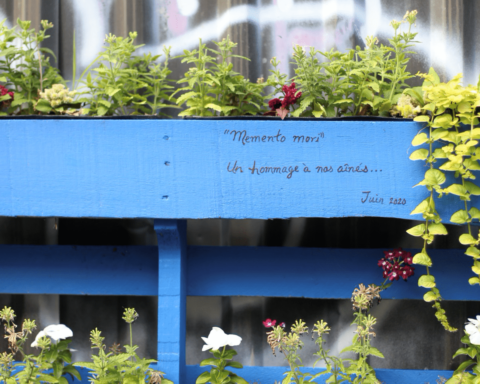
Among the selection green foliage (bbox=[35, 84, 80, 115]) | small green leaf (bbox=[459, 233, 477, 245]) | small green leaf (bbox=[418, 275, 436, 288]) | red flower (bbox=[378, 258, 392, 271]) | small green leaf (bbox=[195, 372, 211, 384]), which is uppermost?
green foliage (bbox=[35, 84, 80, 115])

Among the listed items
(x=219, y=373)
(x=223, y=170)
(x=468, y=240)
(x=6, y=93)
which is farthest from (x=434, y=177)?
(x=6, y=93)

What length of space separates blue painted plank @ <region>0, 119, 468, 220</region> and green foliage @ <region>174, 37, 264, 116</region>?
4.5 inches

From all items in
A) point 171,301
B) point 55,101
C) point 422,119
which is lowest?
point 171,301

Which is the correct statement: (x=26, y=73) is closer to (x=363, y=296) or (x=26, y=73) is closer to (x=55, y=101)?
(x=55, y=101)

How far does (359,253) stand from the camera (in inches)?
52.3

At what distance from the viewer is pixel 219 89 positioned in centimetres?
124

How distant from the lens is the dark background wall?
58.8 inches

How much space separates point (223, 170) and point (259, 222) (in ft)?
1.46

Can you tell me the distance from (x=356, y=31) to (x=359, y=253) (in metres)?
0.78

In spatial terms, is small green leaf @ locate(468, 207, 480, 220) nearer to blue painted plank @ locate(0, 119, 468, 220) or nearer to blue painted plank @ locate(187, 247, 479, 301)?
blue painted plank @ locate(0, 119, 468, 220)

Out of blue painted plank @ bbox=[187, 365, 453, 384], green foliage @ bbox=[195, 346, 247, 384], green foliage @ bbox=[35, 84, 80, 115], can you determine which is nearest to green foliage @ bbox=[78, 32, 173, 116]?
green foliage @ bbox=[35, 84, 80, 115]

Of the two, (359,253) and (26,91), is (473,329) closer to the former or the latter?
(359,253)

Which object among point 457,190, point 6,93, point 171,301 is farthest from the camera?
point 6,93

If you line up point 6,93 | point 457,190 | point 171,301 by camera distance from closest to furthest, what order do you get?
point 457,190, point 171,301, point 6,93
